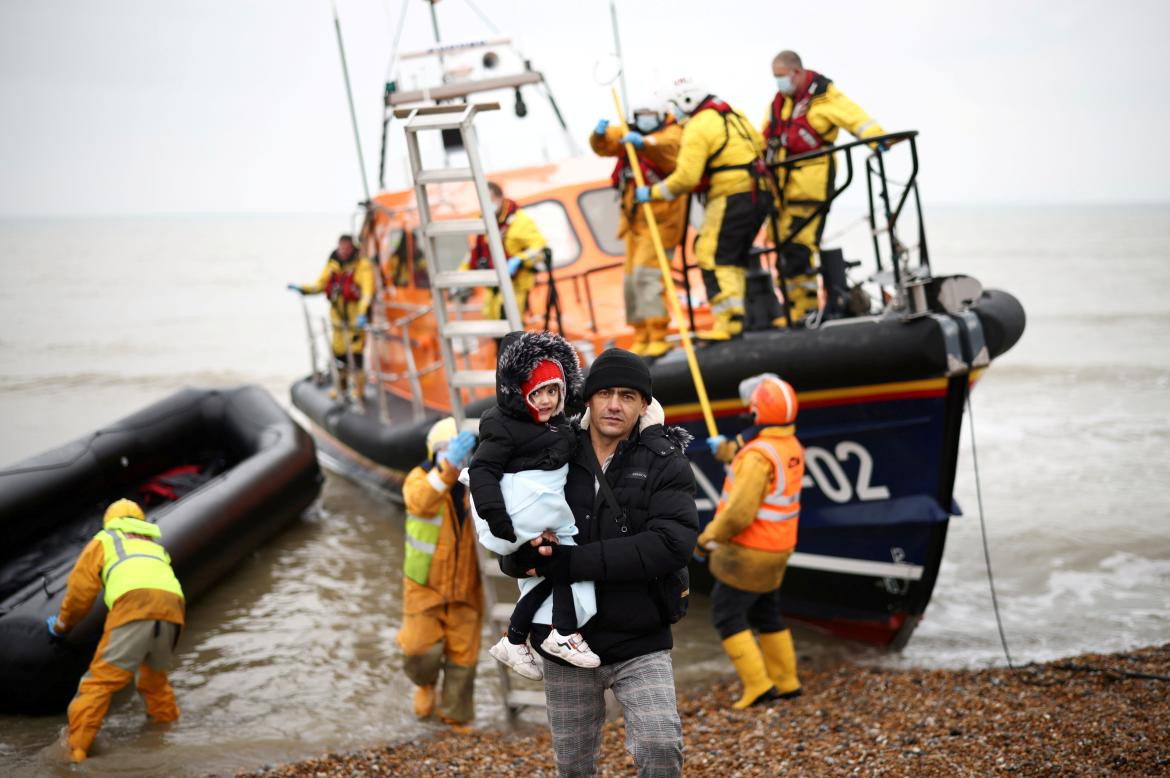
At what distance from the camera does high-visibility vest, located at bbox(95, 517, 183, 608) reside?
4.75 m

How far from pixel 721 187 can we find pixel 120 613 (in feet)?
11.8

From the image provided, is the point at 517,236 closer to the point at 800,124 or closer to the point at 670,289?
the point at 670,289

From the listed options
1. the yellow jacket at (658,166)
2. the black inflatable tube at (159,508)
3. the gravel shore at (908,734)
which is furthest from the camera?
the yellow jacket at (658,166)

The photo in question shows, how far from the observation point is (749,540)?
187 inches

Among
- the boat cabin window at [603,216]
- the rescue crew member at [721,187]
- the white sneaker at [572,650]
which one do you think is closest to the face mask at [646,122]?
the rescue crew member at [721,187]

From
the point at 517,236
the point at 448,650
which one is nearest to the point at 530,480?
the point at 448,650

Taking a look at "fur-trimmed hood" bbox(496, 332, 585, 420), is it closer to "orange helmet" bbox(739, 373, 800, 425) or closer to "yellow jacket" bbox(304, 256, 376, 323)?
"orange helmet" bbox(739, 373, 800, 425)

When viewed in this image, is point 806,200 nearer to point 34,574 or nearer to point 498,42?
point 498,42

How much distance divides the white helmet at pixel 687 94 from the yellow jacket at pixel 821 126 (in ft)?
1.67

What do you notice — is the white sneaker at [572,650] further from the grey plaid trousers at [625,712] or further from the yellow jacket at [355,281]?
the yellow jacket at [355,281]

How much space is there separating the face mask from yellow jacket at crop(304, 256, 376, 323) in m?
4.15

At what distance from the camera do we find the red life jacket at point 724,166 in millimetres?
5527

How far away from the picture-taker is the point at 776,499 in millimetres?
4734

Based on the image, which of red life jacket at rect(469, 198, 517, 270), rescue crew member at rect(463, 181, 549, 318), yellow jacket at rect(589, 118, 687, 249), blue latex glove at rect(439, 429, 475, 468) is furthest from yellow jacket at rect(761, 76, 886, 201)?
blue latex glove at rect(439, 429, 475, 468)
